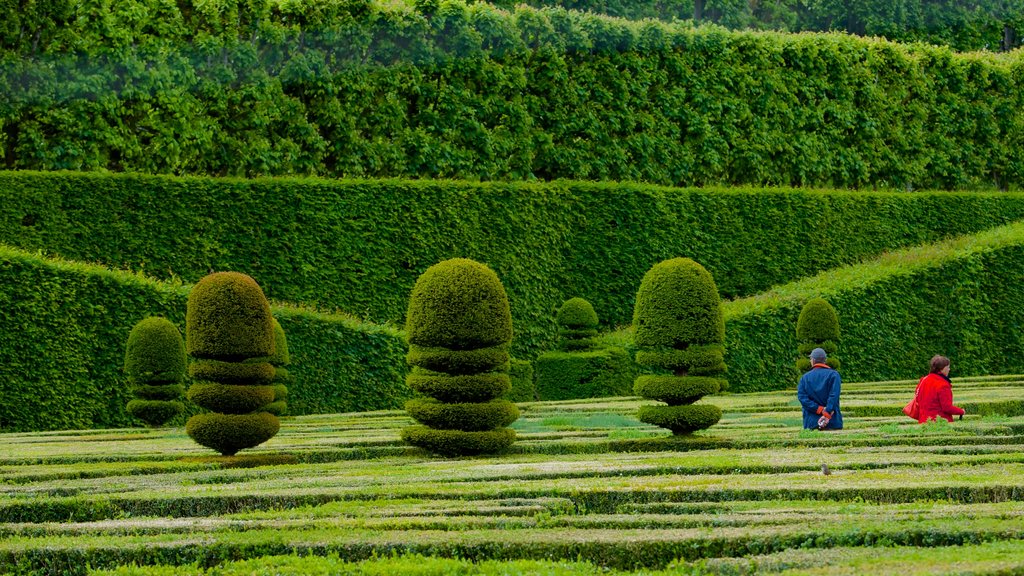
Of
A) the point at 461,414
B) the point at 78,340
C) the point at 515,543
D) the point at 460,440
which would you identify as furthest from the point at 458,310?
the point at 78,340

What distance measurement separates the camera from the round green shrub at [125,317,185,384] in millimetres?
18859

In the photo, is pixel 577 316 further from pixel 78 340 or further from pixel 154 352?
pixel 78 340

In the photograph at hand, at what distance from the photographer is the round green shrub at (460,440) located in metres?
13.6

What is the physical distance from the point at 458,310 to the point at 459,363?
0.53m

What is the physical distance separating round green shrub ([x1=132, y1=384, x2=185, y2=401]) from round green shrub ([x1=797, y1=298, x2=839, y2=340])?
10.7 meters

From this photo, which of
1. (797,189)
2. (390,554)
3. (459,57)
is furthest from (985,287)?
(390,554)

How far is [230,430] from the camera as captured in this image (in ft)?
44.0

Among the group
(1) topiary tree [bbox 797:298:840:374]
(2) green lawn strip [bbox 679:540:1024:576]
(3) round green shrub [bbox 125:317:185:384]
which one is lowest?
(2) green lawn strip [bbox 679:540:1024:576]

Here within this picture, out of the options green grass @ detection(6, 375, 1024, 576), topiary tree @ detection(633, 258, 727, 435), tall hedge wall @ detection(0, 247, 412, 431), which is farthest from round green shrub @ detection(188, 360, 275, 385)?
tall hedge wall @ detection(0, 247, 412, 431)

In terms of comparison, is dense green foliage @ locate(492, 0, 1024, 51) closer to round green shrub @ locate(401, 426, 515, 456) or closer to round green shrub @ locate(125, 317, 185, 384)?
round green shrub @ locate(125, 317, 185, 384)

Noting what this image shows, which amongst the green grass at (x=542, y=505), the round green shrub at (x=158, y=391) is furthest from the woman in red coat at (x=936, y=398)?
the round green shrub at (x=158, y=391)

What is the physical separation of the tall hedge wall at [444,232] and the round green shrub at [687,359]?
11.7 meters

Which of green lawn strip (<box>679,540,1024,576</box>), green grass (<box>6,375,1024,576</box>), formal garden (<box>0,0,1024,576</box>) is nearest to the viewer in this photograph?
green lawn strip (<box>679,540,1024,576</box>)

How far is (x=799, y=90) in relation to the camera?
112 ft
